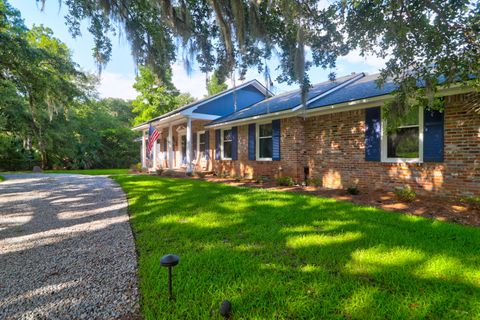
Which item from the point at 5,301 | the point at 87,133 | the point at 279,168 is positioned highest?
the point at 87,133

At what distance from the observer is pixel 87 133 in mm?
23109

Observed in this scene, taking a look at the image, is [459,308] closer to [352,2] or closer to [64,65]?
[352,2]

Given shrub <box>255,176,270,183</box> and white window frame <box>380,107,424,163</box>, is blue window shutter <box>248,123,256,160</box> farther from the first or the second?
white window frame <box>380,107,424,163</box>

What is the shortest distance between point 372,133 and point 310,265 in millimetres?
5612

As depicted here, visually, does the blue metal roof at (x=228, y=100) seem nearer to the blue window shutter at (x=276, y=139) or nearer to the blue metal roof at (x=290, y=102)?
the blue metal roof at (x=290, y=102)

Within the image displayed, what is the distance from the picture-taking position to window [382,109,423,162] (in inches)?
248

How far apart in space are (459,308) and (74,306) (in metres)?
3.19

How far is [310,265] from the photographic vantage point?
2.85m

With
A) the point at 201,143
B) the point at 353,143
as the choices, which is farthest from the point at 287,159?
the point at 201,143

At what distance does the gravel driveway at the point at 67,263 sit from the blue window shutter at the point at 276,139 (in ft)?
18.5

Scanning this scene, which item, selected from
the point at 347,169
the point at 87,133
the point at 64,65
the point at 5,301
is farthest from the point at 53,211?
the point at 87,133

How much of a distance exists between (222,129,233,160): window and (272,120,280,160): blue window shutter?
309cm

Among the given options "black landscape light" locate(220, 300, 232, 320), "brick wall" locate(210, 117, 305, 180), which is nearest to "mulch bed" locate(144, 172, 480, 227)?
"brick wall" locate(210, 117, 305, 180)

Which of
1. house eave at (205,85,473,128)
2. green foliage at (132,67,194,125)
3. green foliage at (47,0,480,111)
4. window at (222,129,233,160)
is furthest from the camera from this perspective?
green foliage at (132,67,194,125)
